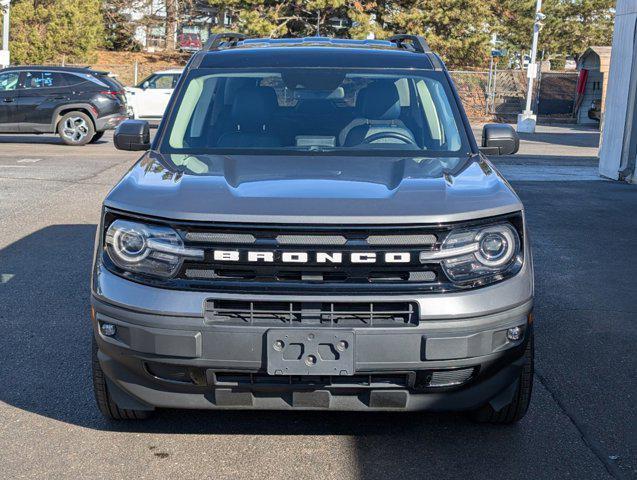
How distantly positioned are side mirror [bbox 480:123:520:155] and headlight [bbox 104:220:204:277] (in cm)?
241

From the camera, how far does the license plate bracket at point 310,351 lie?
3682mm

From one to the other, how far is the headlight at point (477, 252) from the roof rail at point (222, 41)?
8.37ft

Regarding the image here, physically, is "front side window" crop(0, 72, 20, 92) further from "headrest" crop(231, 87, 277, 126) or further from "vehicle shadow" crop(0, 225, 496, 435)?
"headrest" crop(231, 87, 277, 126)

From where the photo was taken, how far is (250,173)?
4.38 metres

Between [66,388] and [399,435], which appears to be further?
[66,388]

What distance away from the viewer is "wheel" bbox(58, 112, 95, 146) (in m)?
21.0

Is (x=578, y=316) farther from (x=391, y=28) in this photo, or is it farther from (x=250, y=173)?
(x=391, y=28)

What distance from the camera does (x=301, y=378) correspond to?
380 cm

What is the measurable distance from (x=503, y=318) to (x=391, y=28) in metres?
40.6

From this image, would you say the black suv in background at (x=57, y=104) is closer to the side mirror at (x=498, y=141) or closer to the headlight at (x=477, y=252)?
the side mirror at (x=498, y=141)

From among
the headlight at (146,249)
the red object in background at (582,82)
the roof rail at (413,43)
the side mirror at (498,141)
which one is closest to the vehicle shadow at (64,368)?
the headlight at (146,249)

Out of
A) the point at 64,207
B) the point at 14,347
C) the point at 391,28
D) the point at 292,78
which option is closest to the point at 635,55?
the point at 64,207

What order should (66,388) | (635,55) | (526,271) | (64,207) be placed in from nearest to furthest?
(526,271) → (66,388) → (64,207) → (635,55)

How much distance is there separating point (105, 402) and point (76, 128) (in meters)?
17.7
